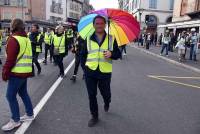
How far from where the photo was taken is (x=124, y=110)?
20.9 feet

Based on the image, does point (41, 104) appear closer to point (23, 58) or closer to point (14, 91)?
point (14, 91)

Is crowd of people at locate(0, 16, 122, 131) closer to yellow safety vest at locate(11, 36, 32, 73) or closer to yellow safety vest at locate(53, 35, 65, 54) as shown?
yellow safety vest at locate(11, 36, 32, 73)

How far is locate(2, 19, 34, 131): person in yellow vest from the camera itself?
4.77 m

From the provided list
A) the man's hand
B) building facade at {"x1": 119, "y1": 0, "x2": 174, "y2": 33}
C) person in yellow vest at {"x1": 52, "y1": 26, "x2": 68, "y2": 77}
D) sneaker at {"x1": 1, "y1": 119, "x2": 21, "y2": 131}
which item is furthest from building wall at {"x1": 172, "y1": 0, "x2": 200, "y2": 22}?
sneaker at {"x1": 1, "y1": 119, "x2": 21, "y2": 131}

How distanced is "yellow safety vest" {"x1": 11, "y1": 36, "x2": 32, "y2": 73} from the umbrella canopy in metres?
0.97

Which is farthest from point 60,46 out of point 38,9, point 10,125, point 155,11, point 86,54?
point 38,9

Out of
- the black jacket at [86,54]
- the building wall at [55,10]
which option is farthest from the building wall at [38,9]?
the black jacket at [86,54]

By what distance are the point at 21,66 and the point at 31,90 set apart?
3164 millimetres

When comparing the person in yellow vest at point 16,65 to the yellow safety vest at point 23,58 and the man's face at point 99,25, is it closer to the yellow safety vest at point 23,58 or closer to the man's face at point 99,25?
the yellow safety vest at point 23,58

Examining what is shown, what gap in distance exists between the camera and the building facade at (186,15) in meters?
29.5

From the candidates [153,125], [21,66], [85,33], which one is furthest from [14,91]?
[153,125]

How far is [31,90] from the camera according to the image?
8031 mm

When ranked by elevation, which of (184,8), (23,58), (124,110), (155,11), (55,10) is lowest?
(124,110)

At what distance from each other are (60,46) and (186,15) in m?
27.3
